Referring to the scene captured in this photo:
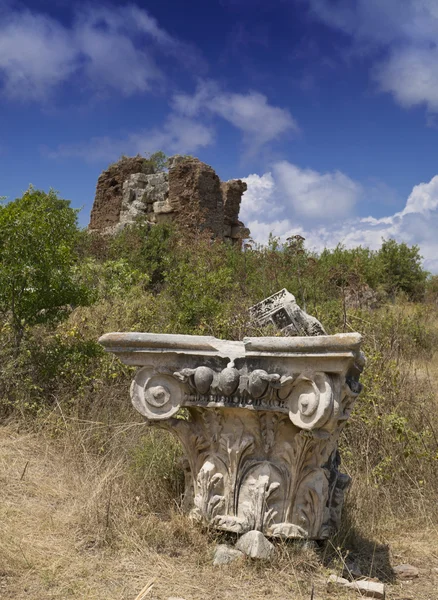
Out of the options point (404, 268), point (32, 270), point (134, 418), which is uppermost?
point (404, 268)

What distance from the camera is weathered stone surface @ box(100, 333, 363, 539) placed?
3027 millimetres

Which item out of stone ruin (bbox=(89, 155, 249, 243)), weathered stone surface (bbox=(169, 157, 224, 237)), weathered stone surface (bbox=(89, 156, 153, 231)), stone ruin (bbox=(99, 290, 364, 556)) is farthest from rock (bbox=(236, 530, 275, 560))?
weathered stone surface (bbox=(89, 156, 153, 231))

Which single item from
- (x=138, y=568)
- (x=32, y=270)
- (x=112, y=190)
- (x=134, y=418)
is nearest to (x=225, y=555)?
(x=138, y=568)

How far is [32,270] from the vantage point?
18.4 feet

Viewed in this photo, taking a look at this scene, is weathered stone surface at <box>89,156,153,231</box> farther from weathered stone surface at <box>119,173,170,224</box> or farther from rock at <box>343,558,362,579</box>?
rock at <box>343,558,362,579</box>

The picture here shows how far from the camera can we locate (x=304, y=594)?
2828 mm

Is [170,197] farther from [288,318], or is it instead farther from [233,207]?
[288,318]

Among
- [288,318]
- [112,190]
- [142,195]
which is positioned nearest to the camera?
[288,318]

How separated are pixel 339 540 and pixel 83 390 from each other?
3.03m

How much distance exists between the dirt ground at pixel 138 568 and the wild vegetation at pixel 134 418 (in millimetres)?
12

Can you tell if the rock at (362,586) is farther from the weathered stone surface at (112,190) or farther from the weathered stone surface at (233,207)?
the weathered stone surface at (112,190)

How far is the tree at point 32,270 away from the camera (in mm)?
5707

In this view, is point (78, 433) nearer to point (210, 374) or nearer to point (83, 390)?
point (83, 390)

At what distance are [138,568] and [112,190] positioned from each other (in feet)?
56.7
